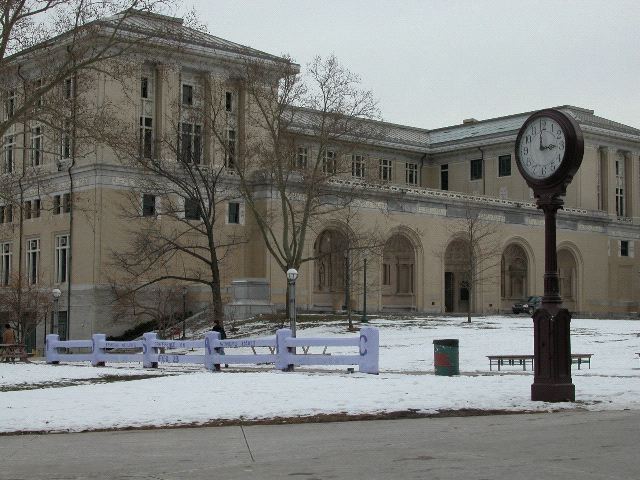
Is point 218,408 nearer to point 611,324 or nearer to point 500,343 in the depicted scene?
point 500,343

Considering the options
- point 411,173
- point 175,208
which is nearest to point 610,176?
point 411,173

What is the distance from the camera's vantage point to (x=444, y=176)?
91.3 metres

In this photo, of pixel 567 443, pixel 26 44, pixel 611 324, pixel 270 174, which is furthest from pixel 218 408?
pixel 270 174

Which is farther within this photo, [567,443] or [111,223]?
[111,223]

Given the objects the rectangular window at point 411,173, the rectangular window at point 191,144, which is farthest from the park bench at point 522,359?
the rectangular window at point 411,173

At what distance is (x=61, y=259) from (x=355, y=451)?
5321 cm

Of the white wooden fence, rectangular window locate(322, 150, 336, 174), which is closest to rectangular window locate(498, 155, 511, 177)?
rectangular window locate(322, 150, 336, 174)

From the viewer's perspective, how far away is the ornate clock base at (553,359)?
63.4 feet

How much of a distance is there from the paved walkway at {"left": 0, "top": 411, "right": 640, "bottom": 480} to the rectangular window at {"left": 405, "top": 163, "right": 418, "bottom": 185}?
73.5m

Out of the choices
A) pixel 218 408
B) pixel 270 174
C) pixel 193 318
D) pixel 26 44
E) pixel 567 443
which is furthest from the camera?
pixel 270 174

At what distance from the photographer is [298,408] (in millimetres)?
18688

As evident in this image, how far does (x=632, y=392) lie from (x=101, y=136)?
17446mm

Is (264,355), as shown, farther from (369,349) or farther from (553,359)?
(553,359)

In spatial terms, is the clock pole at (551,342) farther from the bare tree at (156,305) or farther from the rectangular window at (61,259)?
the rectangular window at (61,259)
